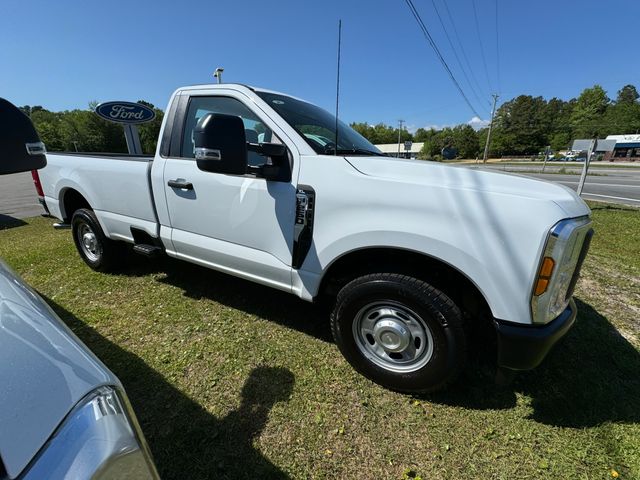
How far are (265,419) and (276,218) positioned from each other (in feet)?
4.33

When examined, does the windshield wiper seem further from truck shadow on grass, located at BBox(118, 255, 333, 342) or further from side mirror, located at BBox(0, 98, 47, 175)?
side mirror, located at BBox(0, 98, 47, 175)

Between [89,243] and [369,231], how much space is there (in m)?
3.77

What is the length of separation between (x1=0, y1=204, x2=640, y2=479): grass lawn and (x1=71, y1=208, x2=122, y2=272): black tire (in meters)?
0.57

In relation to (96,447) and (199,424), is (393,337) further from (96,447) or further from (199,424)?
(96,447)

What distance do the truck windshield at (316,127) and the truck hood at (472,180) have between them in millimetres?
384

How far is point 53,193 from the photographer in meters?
4.18

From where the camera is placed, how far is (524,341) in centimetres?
183

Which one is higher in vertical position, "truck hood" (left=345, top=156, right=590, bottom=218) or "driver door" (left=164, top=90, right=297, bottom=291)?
"truck hood" (left=345, top=156, right=590, bottom=218)

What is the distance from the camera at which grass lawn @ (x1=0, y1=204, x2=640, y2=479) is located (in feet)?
6.23

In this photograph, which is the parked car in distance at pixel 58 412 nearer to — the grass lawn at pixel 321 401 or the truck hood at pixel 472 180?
the grass lawn at pixel 321 401

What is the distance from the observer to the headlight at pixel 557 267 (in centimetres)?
170

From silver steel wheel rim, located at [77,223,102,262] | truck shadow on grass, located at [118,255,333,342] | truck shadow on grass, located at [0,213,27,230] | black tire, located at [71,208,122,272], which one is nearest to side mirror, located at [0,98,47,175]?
truck shadow on grass, located at [118,255,333,342]

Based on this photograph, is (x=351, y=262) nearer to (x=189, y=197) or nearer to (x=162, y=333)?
(x=189, y=197)

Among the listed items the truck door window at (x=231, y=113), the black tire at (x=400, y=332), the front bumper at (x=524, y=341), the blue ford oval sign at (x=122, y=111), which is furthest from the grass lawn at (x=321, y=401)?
the blue ford oval sign at (x=122, y=111)
